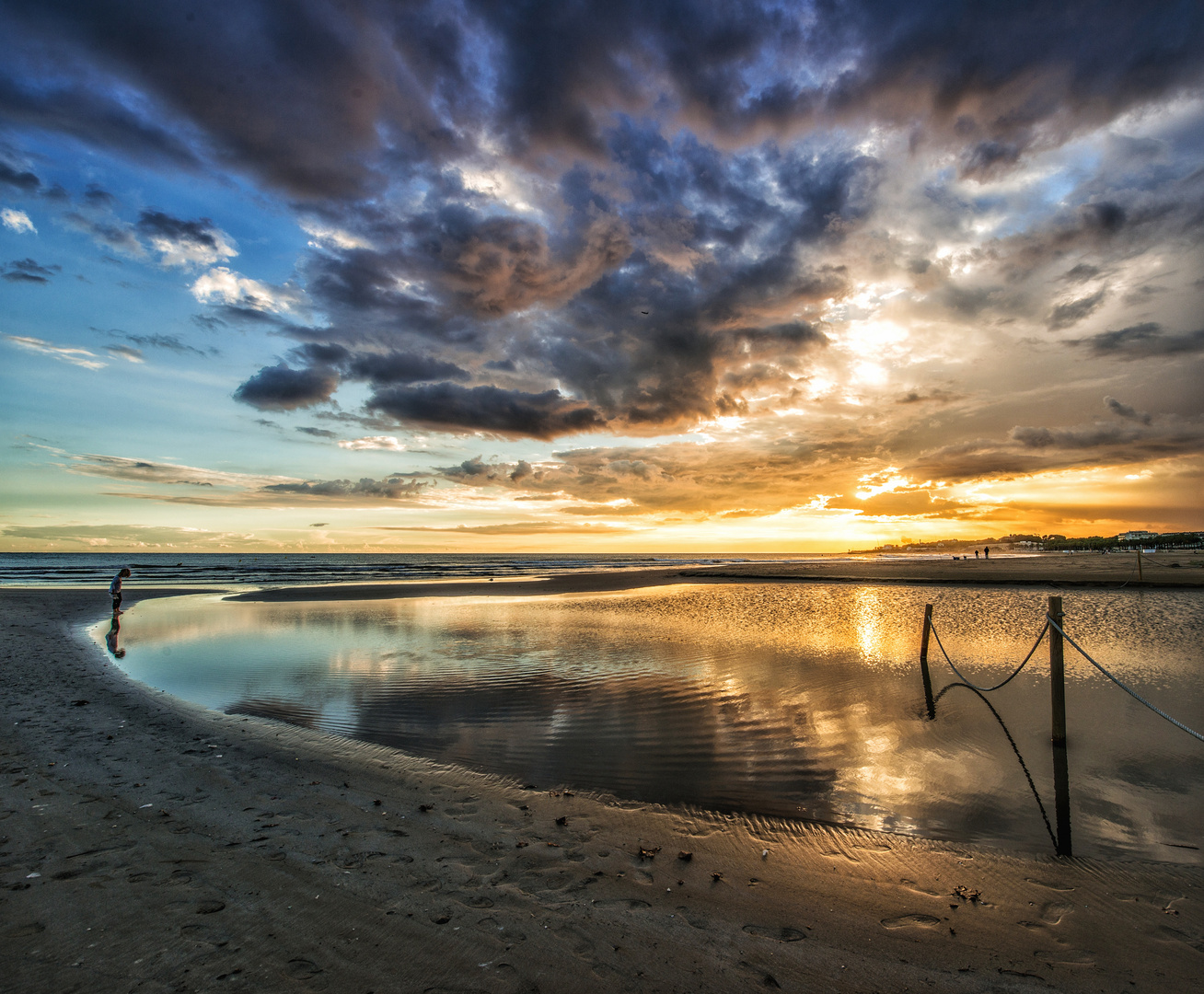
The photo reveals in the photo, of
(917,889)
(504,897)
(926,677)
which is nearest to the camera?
(504,897)

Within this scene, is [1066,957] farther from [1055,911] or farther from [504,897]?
[504,897]

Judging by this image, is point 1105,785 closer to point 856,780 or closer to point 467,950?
point 856,780

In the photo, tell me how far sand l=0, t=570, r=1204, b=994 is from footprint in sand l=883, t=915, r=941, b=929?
20 millimetres

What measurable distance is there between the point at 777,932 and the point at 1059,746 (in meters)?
7.16

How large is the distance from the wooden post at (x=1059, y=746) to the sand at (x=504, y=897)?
31.0 inches

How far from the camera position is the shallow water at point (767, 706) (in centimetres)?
696

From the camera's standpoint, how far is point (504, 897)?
464 cm

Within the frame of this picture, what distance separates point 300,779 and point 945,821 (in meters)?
8.41

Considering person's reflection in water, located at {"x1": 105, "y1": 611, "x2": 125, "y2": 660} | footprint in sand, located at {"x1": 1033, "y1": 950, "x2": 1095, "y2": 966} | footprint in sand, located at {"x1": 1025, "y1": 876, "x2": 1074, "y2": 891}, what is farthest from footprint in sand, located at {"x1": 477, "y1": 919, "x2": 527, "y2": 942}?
person's reflection in water, located at {"x1": 105, "y1": 611, "x2": 125, "y2": 660}

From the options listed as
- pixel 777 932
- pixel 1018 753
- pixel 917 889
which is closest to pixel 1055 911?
pixel 917 889

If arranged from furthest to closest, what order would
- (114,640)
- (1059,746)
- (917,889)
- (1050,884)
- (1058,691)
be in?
(114,640), (1058,691), (1059,746), (1050,884), (917,889)

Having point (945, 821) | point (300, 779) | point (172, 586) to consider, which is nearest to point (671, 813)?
point (945, 821)

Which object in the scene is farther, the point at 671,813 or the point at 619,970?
the point at 671,813

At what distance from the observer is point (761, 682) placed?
41.8 ft
